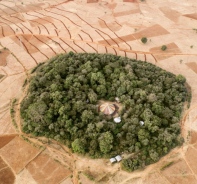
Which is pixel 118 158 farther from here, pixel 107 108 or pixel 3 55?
pixel 3 55

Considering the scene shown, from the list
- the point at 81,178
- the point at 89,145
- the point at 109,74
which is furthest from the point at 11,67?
the point at 81,178

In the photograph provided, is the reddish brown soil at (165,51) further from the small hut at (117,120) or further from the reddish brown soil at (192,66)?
the small hut at (117,120)

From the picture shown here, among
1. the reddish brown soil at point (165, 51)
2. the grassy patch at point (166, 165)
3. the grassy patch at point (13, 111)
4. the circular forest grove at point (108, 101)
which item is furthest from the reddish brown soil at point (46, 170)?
the reddish brown soil at point (165, 51)

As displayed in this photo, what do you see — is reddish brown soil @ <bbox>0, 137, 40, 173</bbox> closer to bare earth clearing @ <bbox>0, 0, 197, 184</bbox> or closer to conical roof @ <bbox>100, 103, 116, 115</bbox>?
bare earth clearing @ <bbox>0, 0, 197, 184</bbox>

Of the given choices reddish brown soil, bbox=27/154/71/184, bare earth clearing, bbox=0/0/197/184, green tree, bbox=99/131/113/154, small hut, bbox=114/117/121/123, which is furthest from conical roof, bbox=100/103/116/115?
reddish brown soil, bbox=27/154/71/184

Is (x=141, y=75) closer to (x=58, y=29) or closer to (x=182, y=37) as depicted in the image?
(x=182, y=37)
